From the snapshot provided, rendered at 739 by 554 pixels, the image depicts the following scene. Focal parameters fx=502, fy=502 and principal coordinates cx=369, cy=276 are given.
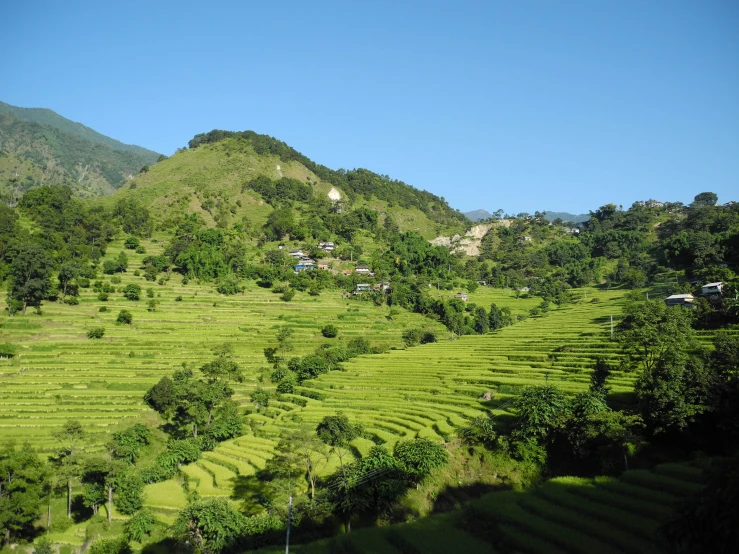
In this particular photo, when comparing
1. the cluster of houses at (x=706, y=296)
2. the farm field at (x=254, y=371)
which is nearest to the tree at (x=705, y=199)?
the farm field at (x=254, y=371)

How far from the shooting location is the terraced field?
13.6 metres

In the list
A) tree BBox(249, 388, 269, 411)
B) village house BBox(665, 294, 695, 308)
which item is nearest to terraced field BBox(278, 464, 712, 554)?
tree BBox(249, 388, 269, 411)

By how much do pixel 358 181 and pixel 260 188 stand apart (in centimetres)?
4159

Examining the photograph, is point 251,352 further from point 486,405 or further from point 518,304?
point 518,304

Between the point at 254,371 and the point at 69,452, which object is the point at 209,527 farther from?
the point at 254,371

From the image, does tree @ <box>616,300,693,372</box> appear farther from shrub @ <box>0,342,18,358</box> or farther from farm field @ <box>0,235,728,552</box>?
shrub @ <box>0,342,18,358</box>

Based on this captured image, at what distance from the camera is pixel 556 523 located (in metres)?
14.9

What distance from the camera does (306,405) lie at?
133 ft

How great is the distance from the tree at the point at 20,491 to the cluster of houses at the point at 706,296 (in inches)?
1827

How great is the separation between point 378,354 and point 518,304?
35.5 metres

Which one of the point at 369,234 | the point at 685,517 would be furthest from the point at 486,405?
the point at 369,234

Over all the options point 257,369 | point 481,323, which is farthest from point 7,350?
point 481,323

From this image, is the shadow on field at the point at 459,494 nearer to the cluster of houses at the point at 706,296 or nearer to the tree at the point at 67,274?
the cluster of houses at the point at 706,296

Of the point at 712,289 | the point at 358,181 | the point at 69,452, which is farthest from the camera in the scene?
the point at 358,181
